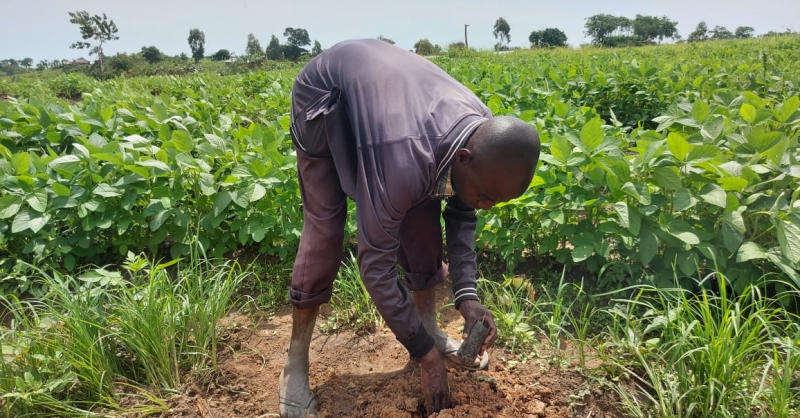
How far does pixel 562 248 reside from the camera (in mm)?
2643

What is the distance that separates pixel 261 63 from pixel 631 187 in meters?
28.9

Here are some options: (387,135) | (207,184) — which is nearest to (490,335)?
(387,135)

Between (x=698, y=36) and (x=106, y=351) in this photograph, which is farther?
(x=698, y=36)

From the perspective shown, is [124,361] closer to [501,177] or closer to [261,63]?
[501,177]

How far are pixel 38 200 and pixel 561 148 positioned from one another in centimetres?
273

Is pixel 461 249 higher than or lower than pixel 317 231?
lower

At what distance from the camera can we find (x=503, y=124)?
133 cm

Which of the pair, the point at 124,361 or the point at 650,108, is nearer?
the point at 124,361

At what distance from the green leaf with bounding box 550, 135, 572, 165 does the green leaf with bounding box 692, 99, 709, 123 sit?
0.77 m

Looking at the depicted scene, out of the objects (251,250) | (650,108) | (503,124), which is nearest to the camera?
(503,124)

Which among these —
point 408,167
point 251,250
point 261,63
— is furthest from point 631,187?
point 261,63

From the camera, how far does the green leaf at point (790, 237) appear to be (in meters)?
1.95

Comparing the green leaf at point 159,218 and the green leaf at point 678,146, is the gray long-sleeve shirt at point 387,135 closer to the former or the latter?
the green leaf at point 678,146

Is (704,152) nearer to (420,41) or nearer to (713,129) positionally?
(713,129)
